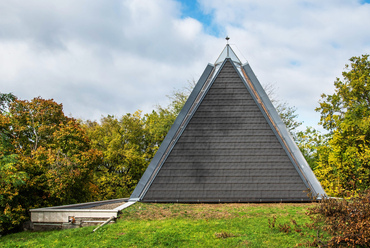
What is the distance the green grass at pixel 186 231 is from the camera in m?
5.96

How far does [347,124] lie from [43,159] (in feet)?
45.4

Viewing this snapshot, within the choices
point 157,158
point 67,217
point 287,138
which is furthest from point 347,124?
point 67,217

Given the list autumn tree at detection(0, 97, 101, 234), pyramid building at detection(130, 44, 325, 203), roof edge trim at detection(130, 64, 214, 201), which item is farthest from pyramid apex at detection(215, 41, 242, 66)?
autumn tree at detection(0, 97, 101, 234)

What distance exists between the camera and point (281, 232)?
635 cm

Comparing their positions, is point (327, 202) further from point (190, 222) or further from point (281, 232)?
point (190, 222)

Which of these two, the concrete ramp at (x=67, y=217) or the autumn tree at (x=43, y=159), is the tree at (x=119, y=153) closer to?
the autumn tree at (x=43, y=159)

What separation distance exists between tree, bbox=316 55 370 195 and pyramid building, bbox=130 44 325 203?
3.09 m

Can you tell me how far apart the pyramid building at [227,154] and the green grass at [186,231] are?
921 mm

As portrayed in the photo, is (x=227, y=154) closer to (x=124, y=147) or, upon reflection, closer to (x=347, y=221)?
(x=347, y=221)

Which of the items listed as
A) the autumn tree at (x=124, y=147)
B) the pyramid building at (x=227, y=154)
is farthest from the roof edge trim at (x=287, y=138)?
the autumn tree at (x=124, y=147)

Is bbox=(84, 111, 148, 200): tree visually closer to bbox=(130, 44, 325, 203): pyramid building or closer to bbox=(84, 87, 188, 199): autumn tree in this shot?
bbox=(84, 87, 188, 199): autumn tree

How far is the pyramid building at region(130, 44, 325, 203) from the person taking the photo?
9.81 meters

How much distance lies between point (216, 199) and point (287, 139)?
10.6 ft

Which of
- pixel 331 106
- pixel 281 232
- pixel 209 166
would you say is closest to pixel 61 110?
pixel 209 166
